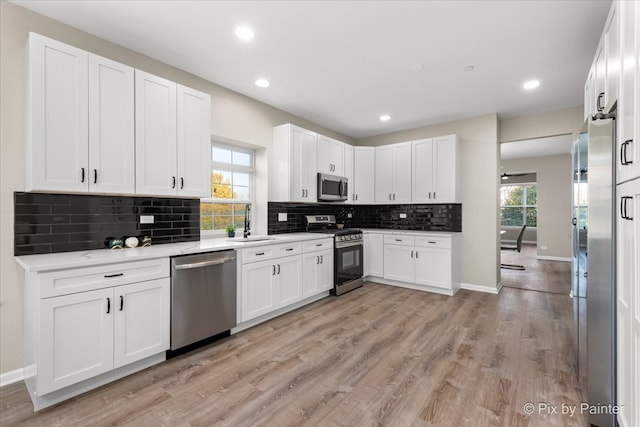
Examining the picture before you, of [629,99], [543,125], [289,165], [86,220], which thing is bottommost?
[86,220]

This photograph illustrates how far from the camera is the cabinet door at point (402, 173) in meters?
4.88

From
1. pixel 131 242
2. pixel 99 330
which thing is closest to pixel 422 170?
pixel 131 242

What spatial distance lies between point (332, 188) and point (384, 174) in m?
1.13

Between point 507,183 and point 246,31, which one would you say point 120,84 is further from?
point 507,183

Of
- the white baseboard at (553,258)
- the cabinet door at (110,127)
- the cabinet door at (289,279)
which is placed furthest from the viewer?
the white baseboard at (553,258)

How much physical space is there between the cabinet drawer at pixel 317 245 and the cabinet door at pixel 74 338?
2.14 m

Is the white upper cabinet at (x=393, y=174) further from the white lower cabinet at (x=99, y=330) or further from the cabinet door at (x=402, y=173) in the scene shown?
the white lower cabinet at (x=99, y=330)

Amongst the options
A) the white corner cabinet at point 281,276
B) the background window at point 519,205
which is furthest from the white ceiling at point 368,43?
the background window at point 519,205

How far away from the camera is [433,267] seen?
14.3ft

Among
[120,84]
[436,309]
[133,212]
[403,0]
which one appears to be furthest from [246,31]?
[436,309]

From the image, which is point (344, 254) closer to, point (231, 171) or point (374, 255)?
point (374, 255)

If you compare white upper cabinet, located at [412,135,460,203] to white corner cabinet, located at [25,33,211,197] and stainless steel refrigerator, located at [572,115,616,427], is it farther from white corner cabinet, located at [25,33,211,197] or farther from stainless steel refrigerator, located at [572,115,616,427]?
white corner cabinet, located at [25,33,211,197]

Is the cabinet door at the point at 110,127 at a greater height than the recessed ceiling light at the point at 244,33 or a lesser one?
lesser

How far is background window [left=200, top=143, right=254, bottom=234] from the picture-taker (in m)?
3.56
